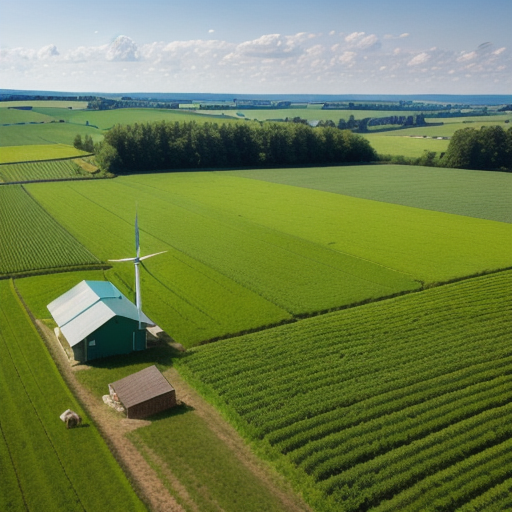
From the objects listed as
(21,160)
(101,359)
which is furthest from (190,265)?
(21,160)

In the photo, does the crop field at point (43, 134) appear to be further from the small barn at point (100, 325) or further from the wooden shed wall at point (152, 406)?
the wooden shed wall at point (152, 406)

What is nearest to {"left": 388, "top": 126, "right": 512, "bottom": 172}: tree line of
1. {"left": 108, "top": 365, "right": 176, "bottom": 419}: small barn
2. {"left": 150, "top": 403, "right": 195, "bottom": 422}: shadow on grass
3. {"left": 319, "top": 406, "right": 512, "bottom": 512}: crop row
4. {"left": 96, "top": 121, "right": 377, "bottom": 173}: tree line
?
{"left": 96, "top": 121, "right": 377, "bottom": 173}: tree line

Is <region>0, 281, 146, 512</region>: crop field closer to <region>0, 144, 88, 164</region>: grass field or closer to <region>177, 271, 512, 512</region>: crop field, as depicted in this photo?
<region>177, 271, 512, 512</region>: crop field

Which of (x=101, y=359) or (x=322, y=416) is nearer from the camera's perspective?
(x=322, y=416)

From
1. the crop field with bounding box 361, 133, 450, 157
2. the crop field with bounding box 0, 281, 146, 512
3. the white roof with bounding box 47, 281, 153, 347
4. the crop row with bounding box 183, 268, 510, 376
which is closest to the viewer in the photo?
the crop field with bounding box 0, 281, 146, 512

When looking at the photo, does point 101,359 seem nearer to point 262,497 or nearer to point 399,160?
point 262,497

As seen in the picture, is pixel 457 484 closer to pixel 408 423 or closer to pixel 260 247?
pixel 408 423
